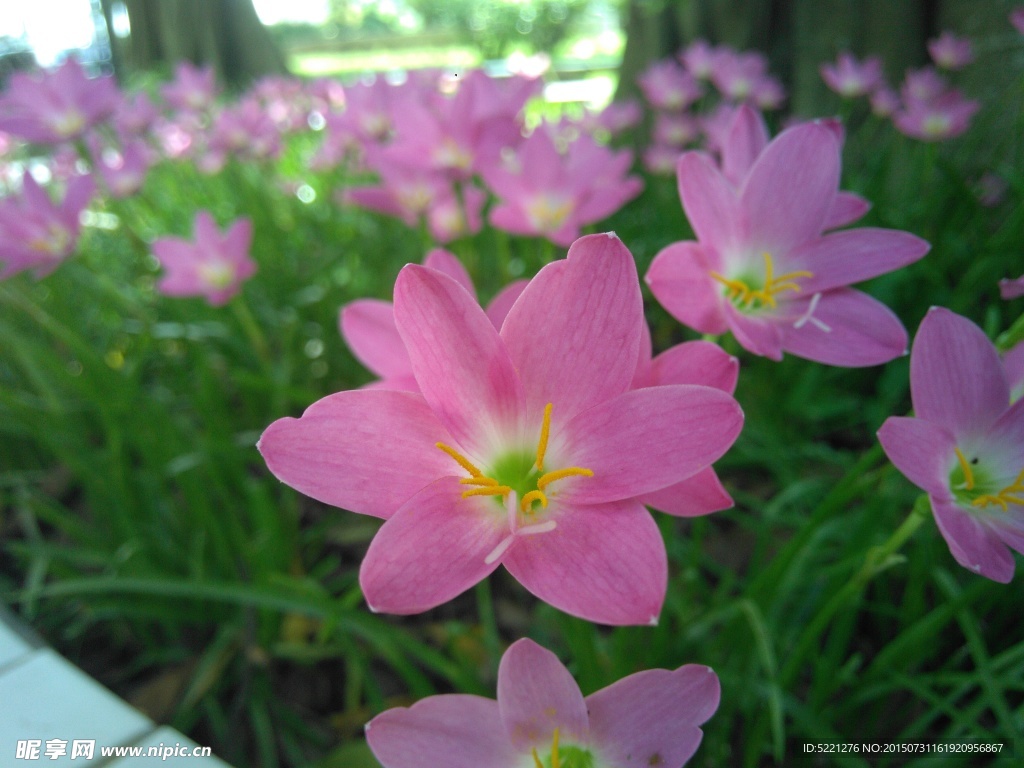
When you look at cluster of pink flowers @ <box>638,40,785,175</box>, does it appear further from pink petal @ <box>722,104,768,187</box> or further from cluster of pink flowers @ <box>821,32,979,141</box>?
pink petal @ <box>722,104,768,187</box>

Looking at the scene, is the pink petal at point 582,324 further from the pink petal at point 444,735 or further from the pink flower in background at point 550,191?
the pink flower in background at point 550,191

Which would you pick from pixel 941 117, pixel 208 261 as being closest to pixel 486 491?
pixel 208 261

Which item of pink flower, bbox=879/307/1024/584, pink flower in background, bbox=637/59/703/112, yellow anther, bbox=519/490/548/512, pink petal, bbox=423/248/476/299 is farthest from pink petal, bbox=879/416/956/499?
pink flower in background, bbox=637/59/703/112

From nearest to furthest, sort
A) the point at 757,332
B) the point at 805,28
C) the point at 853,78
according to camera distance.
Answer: the point at 757,332 → the point at 853,78 → the point at 805,28

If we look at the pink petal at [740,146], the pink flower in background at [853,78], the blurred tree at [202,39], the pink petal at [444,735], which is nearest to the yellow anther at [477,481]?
the pink petal at [444,735]

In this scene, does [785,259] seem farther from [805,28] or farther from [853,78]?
[805,28]

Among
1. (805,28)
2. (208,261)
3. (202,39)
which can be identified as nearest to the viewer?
(208,261)
